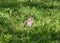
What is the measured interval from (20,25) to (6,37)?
107 centimetres

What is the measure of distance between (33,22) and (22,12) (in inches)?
39.8

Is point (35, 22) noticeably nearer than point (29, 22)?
No

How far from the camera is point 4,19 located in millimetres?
8656

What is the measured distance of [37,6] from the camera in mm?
10031

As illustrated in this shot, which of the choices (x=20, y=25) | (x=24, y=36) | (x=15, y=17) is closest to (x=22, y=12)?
(x=15, y=17)

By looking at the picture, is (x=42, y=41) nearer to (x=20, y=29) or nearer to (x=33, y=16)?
(x=20, y=29)

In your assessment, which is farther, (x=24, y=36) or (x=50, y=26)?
(x=50, y=26)

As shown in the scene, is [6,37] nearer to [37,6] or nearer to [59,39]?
[59,39]

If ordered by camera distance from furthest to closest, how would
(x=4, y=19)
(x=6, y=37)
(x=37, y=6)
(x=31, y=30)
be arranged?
1. (x=37, y=6)
2. (x=4, y=19)
3. (x=31, y=30)
4. (x=6, y=37)

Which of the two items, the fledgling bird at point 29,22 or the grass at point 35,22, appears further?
the fledgling bird at point 29,22

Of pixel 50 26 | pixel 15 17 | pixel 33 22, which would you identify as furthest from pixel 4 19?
pixel 50 26

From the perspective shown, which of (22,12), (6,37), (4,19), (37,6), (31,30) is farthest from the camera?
(37,6)

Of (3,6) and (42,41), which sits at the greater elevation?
(3,6)

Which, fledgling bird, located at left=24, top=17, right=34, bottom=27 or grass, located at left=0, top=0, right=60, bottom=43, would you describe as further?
fledgling bird, located at left=24, top=17, right=34, bottom=27
